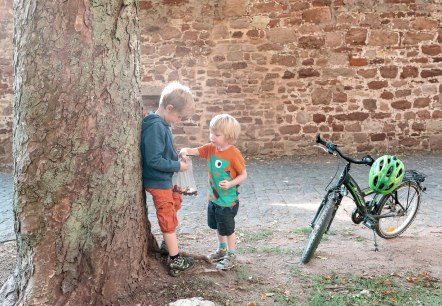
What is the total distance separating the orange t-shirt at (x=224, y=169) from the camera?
3467 mm

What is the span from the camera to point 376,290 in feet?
10.9

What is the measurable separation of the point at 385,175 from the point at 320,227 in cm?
70

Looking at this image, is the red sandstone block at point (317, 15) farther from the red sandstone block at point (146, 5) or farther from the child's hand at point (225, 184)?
the child's hand at point (225, 184)

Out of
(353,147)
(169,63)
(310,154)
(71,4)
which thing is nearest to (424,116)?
(353,147)

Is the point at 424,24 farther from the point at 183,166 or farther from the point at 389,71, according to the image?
the point at 183,166

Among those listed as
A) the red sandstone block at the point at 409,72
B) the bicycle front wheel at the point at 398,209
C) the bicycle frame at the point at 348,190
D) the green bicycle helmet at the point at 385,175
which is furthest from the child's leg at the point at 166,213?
the red sandstone block at the point at 409,72

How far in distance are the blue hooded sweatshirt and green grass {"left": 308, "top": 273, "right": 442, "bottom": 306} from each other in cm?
125

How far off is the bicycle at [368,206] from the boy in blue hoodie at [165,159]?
3.70 feet

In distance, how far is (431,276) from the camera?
11.7 feet

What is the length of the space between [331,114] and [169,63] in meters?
3.29

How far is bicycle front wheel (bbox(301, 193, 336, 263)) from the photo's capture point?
12.3ft

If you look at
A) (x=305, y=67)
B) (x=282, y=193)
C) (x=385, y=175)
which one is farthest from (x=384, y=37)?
(x=385, y=175)

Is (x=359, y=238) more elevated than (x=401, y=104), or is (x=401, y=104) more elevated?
(x=401, y=104)

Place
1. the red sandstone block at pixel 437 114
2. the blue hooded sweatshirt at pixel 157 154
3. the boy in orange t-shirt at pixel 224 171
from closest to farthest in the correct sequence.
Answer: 1. the blue hooded sweatshirt at pixel 157 154
2. the boy in orange t-shirt at pixel 224 171
3. the red sandstone block at pixel 437 114
